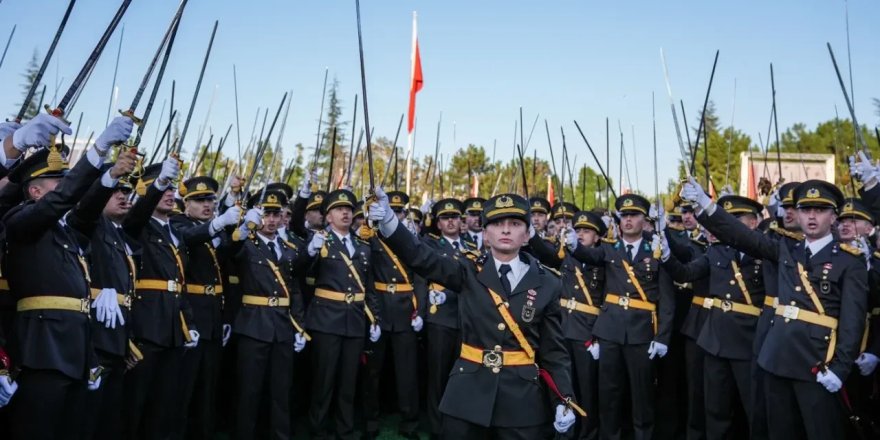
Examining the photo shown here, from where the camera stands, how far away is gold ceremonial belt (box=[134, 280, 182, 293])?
20.7ft

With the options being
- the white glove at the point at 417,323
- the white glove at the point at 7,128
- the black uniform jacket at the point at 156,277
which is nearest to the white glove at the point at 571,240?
the white glove at the point at 417,323

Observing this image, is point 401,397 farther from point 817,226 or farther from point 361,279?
point 817,226

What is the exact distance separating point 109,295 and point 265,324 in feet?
6.80

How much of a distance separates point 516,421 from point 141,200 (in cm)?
367

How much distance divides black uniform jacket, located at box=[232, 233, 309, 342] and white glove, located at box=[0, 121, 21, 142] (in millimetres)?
2701

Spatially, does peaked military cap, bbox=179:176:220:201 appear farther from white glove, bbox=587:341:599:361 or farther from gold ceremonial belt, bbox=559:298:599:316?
white glove, bbox=587:341:599:361

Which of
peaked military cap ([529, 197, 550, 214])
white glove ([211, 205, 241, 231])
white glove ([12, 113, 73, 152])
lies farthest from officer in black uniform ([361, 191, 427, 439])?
white glove ([12, 113, 73, 152])

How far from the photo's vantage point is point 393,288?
8.71 metres

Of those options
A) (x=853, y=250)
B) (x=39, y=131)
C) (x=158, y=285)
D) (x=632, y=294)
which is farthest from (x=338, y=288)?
(x=853, y=250)

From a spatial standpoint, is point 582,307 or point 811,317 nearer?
point 811,317

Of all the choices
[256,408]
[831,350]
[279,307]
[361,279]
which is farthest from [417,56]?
[831,350]

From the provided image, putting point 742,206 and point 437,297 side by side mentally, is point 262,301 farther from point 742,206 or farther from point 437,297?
point 742,206

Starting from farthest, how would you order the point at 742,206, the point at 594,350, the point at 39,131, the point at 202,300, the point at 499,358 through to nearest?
1. the point at 594,350
2. the point at 742,206
3. the point at 202,300
4. the point at 499,358
5. the point at 39,131

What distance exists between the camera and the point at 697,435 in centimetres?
772
